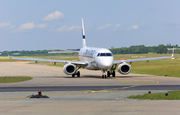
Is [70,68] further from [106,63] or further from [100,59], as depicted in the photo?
[106,63]

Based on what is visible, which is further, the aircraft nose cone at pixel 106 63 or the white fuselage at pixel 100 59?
the white fuselage at pixel 100 59

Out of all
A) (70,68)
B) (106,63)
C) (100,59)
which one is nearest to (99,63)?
(100,59)

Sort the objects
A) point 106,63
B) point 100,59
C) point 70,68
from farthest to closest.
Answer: point 70,68 → point 100,59 → point 106,63

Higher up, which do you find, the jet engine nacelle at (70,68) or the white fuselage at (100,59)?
the white fuselage at (100,59)

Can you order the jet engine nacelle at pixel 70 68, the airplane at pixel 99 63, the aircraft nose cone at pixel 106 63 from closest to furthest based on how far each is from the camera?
1. the aircraft nose cone at pixel 106 63
2. the airplane at pixel 99 63
3. the jet engine nacelle at pixel 70 68


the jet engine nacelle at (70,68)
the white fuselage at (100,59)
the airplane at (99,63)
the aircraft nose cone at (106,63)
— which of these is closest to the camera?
the aircraft nose cone at (106,63)

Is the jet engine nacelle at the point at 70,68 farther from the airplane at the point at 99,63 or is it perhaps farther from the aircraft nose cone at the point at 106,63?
the aircraft nose cone at the point at 106,63

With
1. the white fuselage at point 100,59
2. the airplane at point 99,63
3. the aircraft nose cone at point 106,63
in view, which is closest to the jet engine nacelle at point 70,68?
Result: the airplane at point 99,63

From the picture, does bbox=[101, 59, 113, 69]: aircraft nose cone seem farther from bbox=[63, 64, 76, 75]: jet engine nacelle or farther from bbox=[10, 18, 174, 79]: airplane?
bbox=[63, 64, 76, 75]: jet engine nacelle

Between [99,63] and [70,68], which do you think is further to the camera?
[70,68]

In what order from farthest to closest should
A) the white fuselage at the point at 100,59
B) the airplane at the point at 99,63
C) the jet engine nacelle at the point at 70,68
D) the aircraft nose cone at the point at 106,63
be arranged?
1. the jet engine nacelle at the point at 70,68
2. the airplane at the point at 99,63
3. the white fuselage at the point at 100,59
4. the aircraft nose cone at the point at 106,63

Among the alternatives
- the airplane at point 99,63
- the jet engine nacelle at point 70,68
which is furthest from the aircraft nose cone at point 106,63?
the jet engine nacelle at point 70,68

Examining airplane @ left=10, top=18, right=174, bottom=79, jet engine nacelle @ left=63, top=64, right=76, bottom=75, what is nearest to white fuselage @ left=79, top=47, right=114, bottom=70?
airplane @ left=10, top=18, right=174, bottom=79

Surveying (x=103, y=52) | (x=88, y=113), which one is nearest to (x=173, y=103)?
(x=88, y=113)
